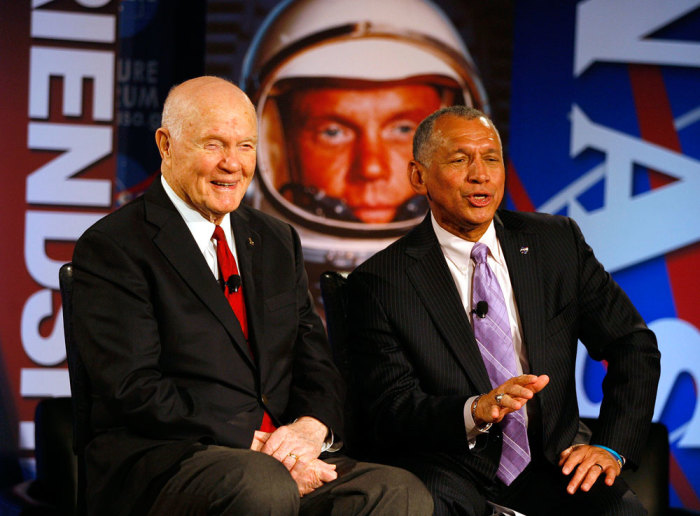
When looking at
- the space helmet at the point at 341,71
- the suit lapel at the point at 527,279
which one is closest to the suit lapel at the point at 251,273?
the suit lapel at the point at 527,279

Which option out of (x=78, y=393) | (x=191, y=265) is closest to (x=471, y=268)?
(x=191, y=265)

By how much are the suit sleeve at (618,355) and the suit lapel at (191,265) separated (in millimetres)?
1058

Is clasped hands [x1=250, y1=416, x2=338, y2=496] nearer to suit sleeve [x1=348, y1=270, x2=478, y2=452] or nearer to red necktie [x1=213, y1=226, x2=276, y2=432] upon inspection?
red necktie [x1=213, y1=226, x2=276, y2=432]

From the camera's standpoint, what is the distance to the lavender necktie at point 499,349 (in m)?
2.40

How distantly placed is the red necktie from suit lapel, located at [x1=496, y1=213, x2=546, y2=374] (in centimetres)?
79

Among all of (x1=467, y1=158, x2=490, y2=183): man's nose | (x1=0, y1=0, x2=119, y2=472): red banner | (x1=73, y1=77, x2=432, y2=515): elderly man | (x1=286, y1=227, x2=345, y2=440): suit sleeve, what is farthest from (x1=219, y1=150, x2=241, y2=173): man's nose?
(x1=0, y1=0, x2=119, y2=472): red banner

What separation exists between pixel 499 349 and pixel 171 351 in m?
0.94

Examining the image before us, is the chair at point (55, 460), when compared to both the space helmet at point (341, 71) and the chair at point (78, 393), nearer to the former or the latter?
the chair at point (78, 393)

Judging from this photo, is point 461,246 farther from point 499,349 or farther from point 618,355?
point 618,355

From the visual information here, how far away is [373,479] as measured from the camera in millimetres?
2105

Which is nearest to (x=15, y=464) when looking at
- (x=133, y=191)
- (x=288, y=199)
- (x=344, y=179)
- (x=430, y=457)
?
(x=133, y=191)

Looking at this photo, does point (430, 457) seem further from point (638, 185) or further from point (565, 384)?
point (638, 185)

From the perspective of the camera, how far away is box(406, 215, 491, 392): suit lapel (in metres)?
2.43

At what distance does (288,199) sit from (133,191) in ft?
2.43
